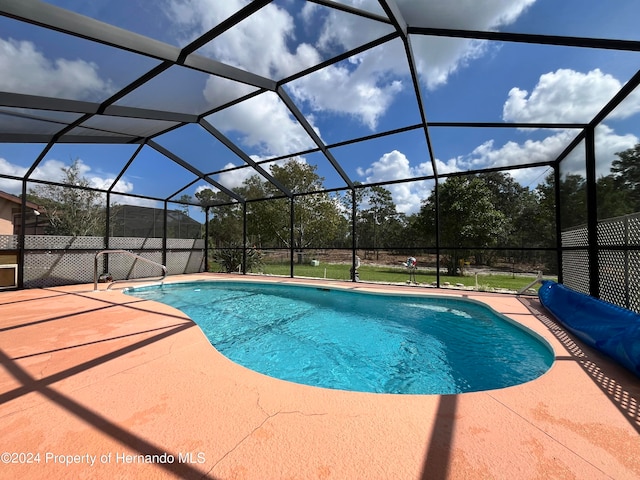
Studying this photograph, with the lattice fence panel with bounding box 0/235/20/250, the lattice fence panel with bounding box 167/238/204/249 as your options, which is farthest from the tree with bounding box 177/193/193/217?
the lattice fence panel with bounding box 0/235/20/250

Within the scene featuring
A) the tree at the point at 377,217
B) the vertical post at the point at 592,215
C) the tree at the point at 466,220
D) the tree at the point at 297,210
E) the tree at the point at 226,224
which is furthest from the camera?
the tree at the point at 377,217

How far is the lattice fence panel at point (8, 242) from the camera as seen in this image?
633 centimetres

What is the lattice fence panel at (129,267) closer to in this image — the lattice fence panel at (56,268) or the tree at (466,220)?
the lattice fence panel at (56,268)

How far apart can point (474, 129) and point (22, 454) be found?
710 cm

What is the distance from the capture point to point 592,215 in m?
4.48

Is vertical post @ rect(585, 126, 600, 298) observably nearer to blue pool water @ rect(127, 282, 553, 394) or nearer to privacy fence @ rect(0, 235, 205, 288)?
blue pool water @ rect(127, 282, 553, 394)

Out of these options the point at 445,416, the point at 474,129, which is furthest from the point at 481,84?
the point at 445,416

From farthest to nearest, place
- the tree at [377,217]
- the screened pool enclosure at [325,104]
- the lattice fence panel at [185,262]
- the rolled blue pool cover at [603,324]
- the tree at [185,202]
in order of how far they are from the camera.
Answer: the tree at [377,217] < the tree at [185,202] < the lattice fence panel at [185,262] < the screened pool enclosure at [325,104] < the rolled blue pool cover at [603,324]

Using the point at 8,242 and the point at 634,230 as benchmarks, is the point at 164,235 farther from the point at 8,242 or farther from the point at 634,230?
the point at 634,230

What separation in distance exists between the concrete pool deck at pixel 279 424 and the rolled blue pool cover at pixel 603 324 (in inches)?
6.0

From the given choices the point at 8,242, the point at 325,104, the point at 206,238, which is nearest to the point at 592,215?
the point at 325,104

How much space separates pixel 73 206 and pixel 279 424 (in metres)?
17.1

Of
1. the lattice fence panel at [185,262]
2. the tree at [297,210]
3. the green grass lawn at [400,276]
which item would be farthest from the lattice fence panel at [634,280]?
the tree at [297,210]

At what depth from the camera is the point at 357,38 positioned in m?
4.02
